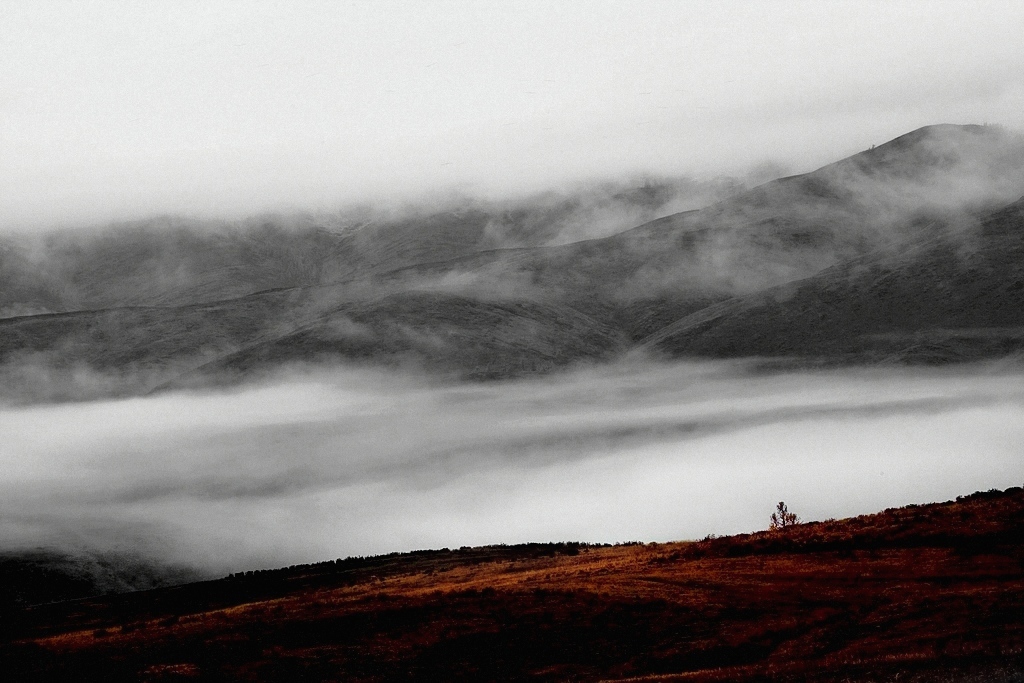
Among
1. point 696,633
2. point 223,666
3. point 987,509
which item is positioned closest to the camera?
point 696,633

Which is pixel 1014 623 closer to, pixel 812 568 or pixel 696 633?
pixel 696 633

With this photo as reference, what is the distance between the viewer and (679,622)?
218 ft

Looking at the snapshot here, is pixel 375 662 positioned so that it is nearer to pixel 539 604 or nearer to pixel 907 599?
pixel 539 604

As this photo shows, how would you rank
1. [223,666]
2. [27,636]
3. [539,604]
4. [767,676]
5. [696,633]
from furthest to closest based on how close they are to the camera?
1. [27,636]
2. [539,604]
3. [223,666]
4. [696,633]
5. [767,676]

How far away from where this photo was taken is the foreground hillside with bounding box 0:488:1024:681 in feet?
175

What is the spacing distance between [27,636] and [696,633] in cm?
7655

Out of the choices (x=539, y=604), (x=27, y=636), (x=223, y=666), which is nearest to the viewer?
(x=223, y=666)

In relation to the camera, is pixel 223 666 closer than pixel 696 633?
No

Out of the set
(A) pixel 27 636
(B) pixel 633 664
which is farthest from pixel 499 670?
(A) pixel 27 636

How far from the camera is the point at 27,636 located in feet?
390

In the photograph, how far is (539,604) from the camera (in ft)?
245

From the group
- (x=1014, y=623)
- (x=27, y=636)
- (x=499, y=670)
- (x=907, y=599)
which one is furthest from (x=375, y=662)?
(x=27, y=636)

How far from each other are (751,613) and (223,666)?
86.6ft

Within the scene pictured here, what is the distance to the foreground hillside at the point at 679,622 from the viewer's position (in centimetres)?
5322
